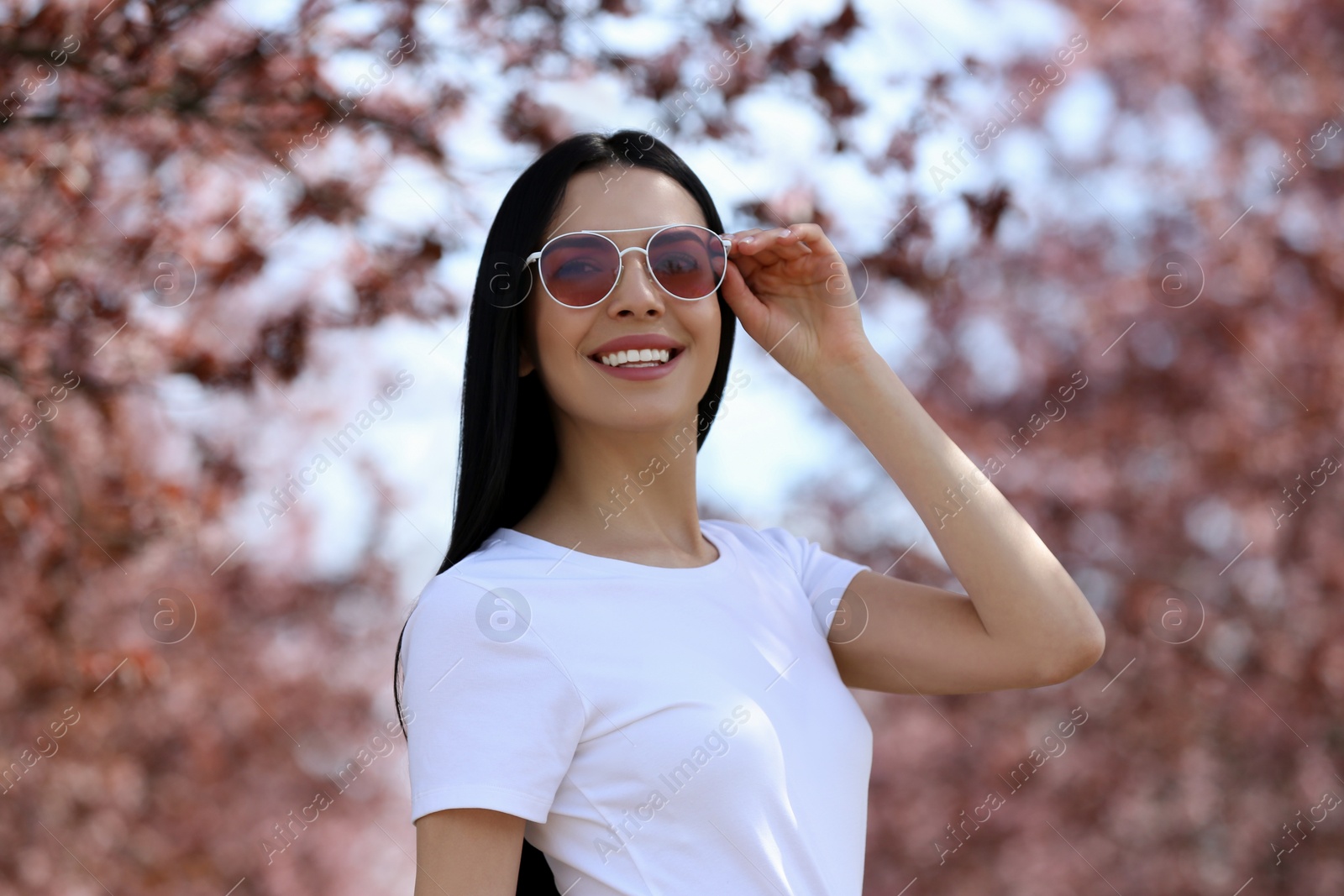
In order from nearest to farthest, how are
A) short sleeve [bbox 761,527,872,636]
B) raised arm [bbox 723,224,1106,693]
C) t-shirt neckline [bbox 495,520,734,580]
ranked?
t-shirt neckline [bbox 495,520,734,580] → raised arm [bbox 723,224,1106,693] → short sleeve [bbox 761,527,872,636]

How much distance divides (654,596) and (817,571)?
424mm

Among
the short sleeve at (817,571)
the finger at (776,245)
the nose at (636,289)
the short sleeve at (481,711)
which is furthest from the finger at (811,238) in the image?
the short sleeve at (481,711)

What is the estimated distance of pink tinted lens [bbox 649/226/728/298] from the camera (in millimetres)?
1655

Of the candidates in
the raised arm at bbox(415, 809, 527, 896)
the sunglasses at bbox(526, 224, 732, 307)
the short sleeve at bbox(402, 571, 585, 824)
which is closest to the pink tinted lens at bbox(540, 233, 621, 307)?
the sunglasses at bbox(526, 224, 732, 307)

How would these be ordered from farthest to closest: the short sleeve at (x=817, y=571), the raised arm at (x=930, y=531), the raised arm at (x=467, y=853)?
the short sleeve at (x=817, y=571) → the raised arm at (x=930, y=531) → the raised arm at (x=467, y=853)

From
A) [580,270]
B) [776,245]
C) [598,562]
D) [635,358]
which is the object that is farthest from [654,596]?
[776,245]

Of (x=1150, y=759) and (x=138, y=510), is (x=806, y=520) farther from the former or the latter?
(x=138, y=510)

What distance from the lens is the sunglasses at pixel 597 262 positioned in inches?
64.6

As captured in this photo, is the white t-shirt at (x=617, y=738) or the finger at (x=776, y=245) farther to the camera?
the finger at (x=776, y=245)

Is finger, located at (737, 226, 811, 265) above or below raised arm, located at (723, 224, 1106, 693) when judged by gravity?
above

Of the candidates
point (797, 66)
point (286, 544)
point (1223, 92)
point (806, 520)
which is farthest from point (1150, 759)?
point (286, 544)

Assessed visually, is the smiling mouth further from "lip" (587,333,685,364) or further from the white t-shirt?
the white t-shirt

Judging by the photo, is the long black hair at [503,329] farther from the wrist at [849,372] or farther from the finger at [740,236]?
the wrist at [849,372]

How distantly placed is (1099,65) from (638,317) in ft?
15.9
